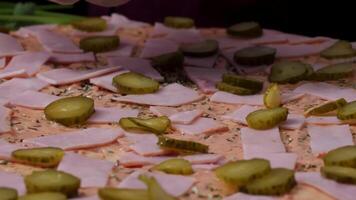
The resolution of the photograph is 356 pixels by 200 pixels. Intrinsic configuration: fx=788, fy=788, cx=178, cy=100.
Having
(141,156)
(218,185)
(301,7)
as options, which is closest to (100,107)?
(141,156)

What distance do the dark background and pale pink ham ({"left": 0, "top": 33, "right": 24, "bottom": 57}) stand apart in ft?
1.59

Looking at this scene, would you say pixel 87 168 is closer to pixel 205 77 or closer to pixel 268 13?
pixel 205 77

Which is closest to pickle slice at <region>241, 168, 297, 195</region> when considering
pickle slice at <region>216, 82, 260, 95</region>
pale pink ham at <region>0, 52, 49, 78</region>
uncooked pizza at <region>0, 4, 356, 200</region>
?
uncooked pizza at <region>0, 4, 356, 200</region>

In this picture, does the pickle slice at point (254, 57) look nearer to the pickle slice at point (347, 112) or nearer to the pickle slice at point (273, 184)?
the pickle slice at point (347, 112)

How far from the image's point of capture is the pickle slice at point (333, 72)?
51.9 inches

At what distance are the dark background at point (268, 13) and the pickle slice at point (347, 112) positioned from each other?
0.80 metres

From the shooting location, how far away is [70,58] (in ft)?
4.60

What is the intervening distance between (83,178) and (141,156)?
0.33 feet

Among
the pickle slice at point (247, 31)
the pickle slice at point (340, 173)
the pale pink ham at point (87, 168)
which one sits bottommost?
the pale pink ham at point (87, 168)

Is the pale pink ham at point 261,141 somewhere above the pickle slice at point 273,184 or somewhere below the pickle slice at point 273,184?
above

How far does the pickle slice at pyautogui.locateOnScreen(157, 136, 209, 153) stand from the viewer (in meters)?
0.99

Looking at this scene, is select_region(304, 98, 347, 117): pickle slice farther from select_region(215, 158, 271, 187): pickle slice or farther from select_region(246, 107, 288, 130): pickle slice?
select_region(215, 158, 271, 187): pickle slice

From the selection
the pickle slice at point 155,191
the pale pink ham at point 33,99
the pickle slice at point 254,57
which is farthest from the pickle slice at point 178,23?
the pickle slice at point 155,191

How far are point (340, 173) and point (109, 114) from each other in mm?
368
